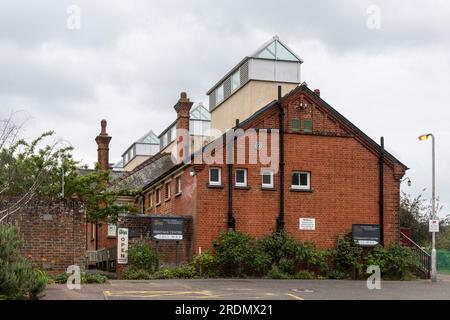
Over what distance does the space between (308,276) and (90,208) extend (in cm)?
1081

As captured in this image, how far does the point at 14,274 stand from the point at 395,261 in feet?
62.9

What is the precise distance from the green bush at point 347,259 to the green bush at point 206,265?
5.52 m

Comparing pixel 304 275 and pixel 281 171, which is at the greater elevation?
pixel 281 171

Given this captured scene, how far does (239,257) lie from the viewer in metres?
30.5

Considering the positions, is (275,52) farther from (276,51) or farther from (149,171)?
(149,171)

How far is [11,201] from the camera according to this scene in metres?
26.1

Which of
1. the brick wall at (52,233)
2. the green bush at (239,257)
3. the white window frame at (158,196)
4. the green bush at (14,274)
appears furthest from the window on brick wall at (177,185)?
the green bush at (14,274)

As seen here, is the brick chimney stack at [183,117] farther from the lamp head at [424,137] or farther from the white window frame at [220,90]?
the lamp head at [424,137]

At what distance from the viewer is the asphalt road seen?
810 inches

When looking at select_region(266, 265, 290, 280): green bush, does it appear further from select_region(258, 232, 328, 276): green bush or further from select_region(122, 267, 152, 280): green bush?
select_region(122, 267, 152, 280): green bush

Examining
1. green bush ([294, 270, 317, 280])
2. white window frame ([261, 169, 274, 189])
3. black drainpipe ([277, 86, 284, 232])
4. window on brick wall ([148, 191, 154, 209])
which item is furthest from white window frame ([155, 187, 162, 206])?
green bush ([294, 270, 317, 280])

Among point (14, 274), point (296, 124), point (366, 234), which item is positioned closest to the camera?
point (14, 274)

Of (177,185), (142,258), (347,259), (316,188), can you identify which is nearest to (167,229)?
(142,258)
